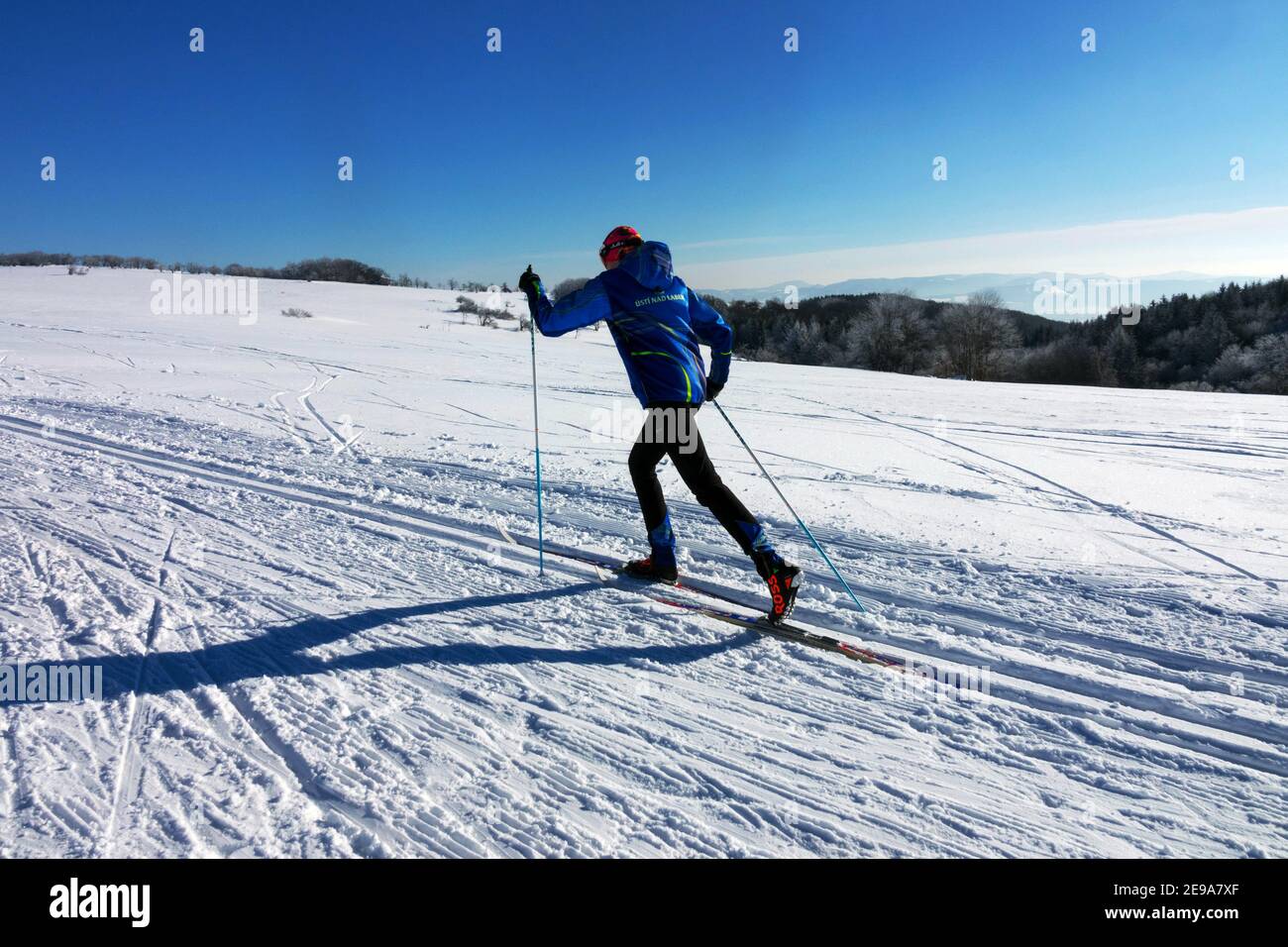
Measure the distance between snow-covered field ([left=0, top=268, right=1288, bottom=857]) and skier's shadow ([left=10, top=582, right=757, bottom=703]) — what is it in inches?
0.8

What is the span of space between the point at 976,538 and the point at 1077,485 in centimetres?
236

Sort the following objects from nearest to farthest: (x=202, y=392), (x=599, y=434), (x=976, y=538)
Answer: (x=976, y=538) → (x=599, y=434) → (x=202, y=392)

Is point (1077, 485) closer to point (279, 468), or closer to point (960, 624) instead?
point (960, 624)

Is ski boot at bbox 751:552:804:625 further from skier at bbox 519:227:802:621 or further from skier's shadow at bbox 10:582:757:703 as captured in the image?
skier's shadow at bbox 10:582:757:703

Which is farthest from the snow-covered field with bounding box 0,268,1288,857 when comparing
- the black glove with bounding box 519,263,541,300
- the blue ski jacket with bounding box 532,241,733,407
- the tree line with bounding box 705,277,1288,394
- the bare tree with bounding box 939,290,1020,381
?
the bare tree with bounding box 939,290,1020,381

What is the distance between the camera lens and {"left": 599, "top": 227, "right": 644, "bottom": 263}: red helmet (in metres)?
3.80

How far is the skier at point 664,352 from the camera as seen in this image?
3637mm

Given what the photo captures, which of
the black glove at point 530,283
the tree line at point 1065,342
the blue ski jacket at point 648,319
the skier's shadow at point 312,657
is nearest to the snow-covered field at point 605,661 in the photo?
the skier's shadow at point 312,657

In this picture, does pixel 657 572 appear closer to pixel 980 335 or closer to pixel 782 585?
pixel 782 585

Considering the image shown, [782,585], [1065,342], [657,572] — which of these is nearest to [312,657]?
[657,572]

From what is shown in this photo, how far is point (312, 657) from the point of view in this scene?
3.14 m

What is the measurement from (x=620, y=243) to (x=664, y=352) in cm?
65

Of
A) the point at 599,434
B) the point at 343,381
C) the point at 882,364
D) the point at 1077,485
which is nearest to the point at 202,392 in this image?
the point at 343,381

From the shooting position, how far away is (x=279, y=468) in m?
6.48
